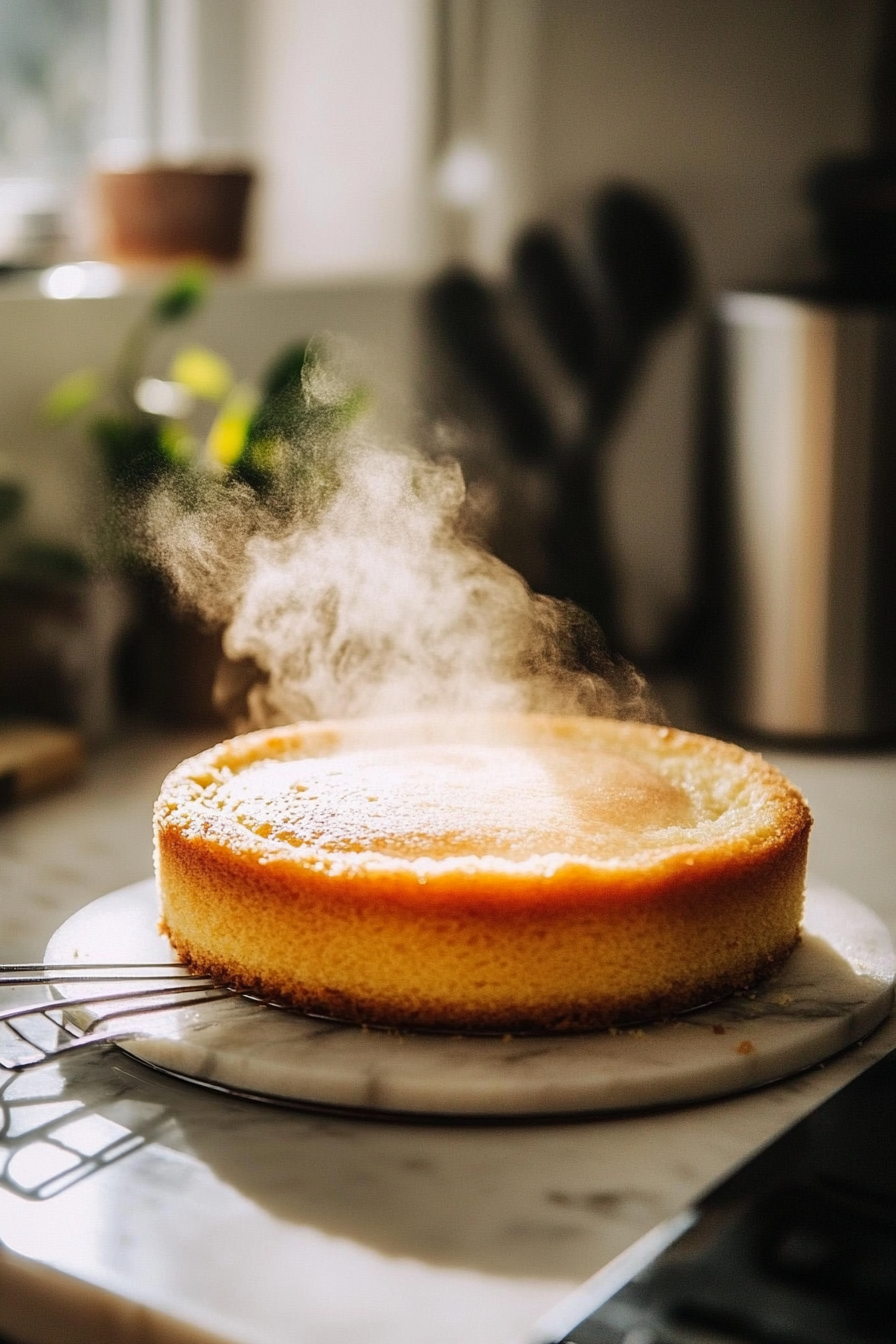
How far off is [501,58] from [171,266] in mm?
593

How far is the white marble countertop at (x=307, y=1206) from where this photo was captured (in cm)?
66

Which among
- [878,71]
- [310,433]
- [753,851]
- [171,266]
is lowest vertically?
[753,851]

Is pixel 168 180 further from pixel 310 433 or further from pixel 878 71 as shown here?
pixel 878 71

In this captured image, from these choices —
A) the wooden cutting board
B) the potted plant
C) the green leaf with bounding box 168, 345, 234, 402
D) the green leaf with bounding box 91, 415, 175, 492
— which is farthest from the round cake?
the green leaf with bounding box 168, 345, 234, 402

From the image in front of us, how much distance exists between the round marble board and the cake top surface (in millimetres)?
101

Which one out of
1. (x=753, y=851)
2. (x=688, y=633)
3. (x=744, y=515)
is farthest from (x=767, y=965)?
(x=688, y=633)

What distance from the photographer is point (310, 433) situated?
182 centimetres

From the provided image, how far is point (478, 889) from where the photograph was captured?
865mm

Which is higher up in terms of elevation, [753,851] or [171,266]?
[171,266]

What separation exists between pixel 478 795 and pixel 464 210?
1572mm

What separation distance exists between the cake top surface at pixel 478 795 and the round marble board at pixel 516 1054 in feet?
0.33

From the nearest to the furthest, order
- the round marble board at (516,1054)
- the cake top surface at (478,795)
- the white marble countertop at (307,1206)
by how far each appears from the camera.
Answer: the white marble countertop at (307,1206) → the round marble board at (516,1054) → the cake top surface at (478,795)

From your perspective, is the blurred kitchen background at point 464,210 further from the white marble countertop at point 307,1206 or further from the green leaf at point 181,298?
the white marble countertop at point 307,1206

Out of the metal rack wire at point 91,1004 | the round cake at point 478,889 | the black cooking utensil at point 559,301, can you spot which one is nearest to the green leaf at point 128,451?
the black cooking utensil at point 559,301
